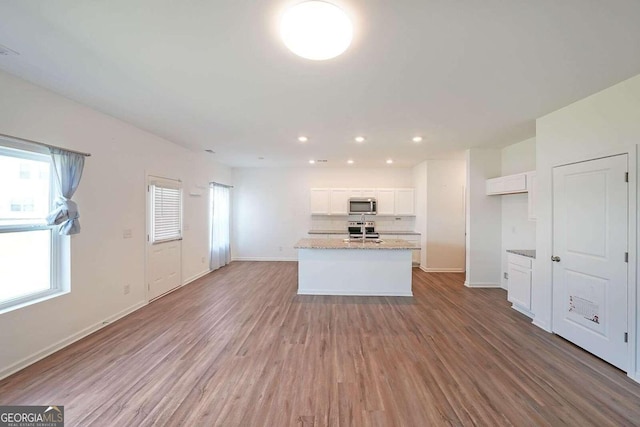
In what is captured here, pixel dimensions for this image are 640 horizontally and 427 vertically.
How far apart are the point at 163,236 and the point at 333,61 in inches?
159

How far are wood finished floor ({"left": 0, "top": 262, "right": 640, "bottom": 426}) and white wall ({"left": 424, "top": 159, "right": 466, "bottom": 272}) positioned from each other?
2460mm

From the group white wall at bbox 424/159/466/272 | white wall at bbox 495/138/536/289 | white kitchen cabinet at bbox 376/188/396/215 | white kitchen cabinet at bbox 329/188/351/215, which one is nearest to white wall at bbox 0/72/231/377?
white kitchen cabinet at bbox 329/188/351/215

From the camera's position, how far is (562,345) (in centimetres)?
282

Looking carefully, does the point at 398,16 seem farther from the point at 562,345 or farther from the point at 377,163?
the point at 377,163

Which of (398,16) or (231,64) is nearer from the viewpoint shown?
(398,16)

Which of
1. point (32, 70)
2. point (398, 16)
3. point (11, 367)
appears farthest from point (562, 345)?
point (32, 70)

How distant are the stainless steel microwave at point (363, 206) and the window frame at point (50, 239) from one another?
5505 millimetres

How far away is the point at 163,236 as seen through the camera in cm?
441

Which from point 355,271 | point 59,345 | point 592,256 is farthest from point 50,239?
point 592,256

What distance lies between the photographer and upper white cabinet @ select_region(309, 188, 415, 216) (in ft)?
22.6

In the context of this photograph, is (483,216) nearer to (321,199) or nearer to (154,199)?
(321,199)

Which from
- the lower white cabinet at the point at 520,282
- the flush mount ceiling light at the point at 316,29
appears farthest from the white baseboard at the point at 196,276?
the lower white cabinet at the point at 520,282

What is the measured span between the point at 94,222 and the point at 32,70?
5.37ft

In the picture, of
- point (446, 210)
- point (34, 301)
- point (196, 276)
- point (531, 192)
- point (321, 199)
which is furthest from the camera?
point (321, 199)
